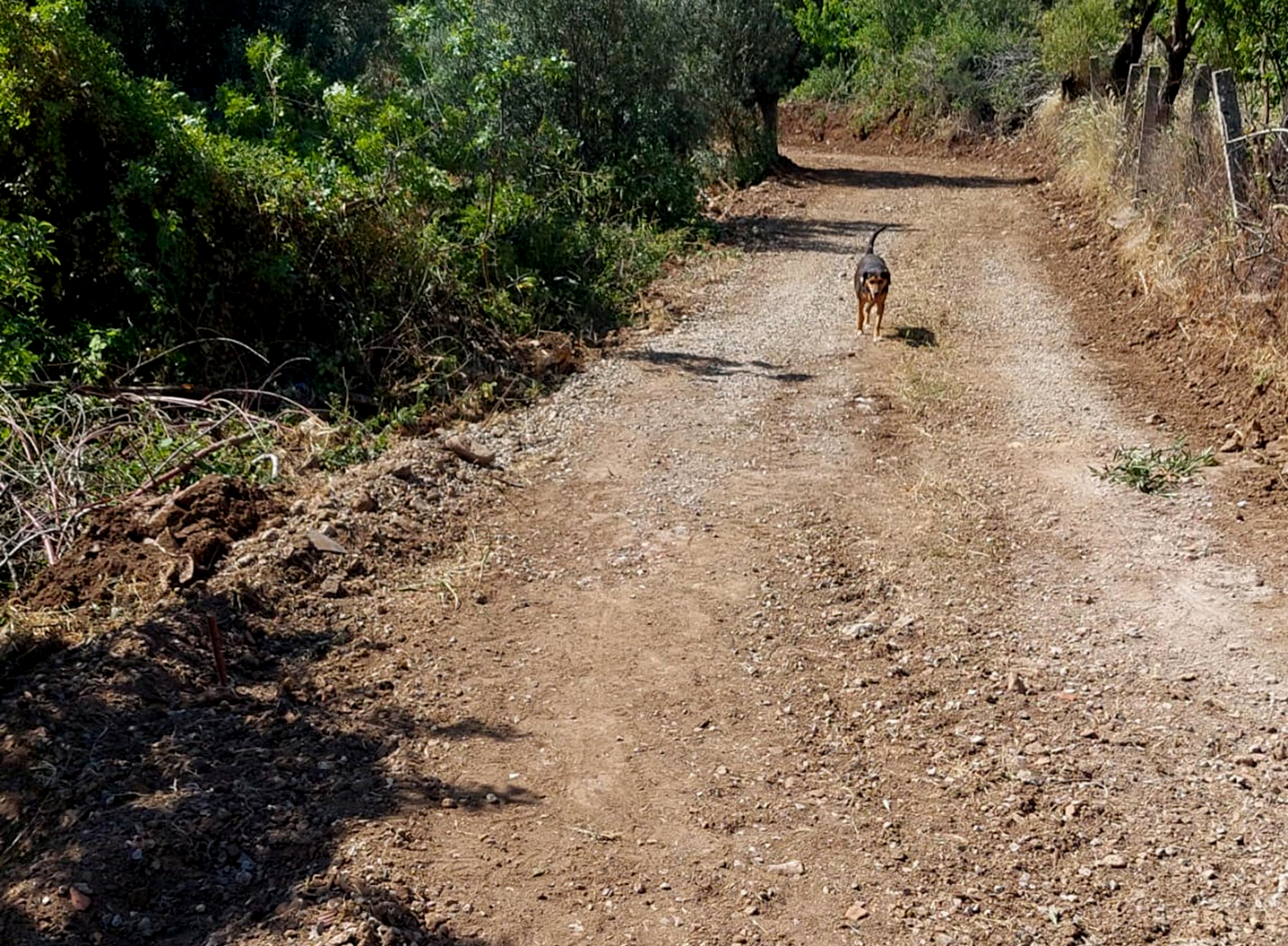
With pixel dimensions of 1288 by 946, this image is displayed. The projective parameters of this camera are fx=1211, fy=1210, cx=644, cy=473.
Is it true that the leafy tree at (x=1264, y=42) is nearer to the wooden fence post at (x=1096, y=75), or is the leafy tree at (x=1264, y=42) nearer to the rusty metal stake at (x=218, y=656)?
the rusty metal stake at (x=218, y=656)

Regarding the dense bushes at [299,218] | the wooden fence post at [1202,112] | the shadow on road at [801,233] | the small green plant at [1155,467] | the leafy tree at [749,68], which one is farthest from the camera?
the leafy tree at [749,68]

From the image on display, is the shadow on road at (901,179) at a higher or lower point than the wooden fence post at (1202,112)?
lower

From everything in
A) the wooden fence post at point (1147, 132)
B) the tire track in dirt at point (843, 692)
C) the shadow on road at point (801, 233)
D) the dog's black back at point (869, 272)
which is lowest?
the tire track in dirt at point (843, 692)

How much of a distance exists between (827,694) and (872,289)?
539 centimetres

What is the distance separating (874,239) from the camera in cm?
1108

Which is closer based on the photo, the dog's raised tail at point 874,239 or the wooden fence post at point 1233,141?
the wooden fence post at point 1233,141

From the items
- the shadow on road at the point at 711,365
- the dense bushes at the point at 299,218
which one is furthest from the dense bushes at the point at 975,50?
the dense bushes at the point at 299,218

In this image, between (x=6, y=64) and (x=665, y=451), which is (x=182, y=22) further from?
(x=665, y=451)

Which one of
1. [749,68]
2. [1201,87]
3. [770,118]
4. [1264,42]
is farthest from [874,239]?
[770,118]

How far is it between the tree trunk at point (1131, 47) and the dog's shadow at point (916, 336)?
886 cm

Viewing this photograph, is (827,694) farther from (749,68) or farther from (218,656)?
(749,68)

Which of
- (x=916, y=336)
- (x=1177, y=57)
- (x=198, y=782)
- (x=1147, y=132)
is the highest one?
(x=1177, y=57)

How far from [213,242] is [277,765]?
16.7ft

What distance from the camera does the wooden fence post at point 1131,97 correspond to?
1391 cm
